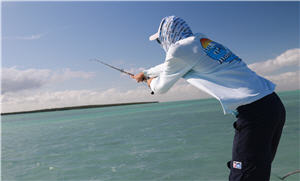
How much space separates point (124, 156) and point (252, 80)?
6.02 meters

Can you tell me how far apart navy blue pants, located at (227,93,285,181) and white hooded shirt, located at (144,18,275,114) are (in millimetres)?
72

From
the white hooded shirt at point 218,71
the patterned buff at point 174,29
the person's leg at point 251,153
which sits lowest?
the person's leg at point 251,153

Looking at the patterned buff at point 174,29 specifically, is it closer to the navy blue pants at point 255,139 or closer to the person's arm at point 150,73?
the person's arm at point 150,73

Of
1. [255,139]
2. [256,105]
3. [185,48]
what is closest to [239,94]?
[256,105]

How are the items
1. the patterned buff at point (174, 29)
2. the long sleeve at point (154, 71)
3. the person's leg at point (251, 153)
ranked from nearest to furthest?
the person's leg at point (251, 153) → the patterned buff at point (174, 29) → the long sleeve at point (154, 71)

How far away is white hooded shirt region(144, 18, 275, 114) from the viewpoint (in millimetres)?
1558

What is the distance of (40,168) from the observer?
665cm

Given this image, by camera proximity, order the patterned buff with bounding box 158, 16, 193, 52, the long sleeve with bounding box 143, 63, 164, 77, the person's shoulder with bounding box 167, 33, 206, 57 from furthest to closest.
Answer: the long sleeve with bounding box 143, 63, 164, 77, the patterned buff with bounding box 158, 16, 193, 52, the person's shoulder with bounding box 167, 33, 206, 57

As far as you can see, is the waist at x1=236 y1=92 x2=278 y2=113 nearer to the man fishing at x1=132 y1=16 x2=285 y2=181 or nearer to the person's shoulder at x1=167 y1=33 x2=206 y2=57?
the man fishing at x1=132 y1=16 x2=285 y2=181

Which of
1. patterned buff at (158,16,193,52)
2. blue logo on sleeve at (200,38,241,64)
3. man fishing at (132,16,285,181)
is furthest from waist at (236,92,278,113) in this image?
patterned buff at (158,16,193,52)

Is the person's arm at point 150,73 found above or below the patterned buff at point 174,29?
below

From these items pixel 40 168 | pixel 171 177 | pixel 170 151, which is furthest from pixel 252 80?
pixel 40 168

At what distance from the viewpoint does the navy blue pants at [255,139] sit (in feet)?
4.92

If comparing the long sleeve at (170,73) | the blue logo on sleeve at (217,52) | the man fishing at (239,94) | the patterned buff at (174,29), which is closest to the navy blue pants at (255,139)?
the man fishing at (239,94)
